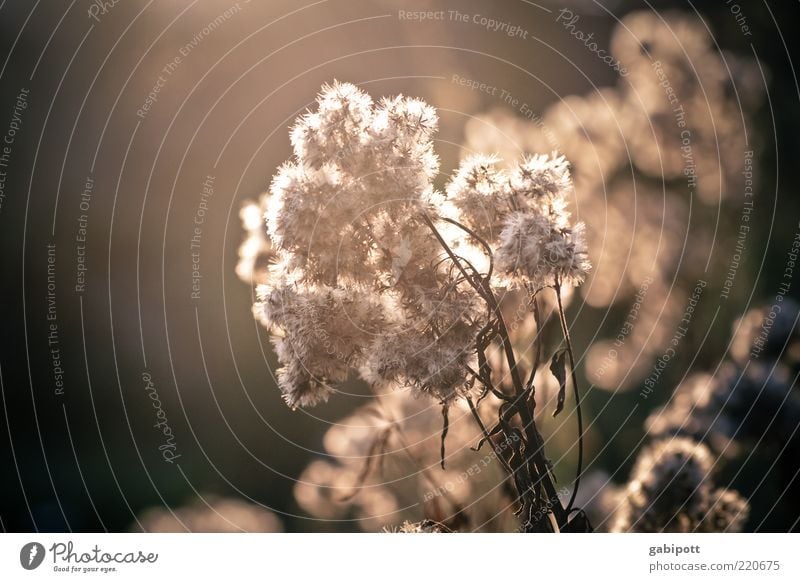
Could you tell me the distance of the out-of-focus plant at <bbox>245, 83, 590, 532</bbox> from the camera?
901mm

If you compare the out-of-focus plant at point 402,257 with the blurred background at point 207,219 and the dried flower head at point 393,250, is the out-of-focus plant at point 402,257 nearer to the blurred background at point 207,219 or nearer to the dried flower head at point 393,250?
the dried flower head at point 393,250

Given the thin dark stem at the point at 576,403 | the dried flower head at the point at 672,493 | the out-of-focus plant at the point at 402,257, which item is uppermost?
the out-of-focus plant at the point at 402,257

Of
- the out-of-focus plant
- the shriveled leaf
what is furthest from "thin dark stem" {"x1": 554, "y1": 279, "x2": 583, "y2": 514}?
the out-of-focus plant

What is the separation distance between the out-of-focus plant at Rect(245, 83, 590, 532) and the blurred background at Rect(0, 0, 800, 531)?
0.17m

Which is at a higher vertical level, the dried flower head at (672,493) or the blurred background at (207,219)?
the blurred background at (207,219)

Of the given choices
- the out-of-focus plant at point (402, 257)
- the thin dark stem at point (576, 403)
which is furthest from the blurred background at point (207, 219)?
the out-of-focus plant at point (402, 257)

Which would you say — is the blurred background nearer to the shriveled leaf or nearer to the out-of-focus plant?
the shriveled leaf

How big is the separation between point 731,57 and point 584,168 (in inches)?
13.8

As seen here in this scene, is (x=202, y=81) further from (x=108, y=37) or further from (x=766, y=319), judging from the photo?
(x=766, y=319)

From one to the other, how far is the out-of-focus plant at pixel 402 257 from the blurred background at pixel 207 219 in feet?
0.55

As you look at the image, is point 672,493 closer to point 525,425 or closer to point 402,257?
point 525,425

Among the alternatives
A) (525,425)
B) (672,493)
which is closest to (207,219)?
(525,425)

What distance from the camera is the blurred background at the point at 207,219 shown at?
113cm

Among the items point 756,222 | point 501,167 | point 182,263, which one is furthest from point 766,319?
point 182,263
